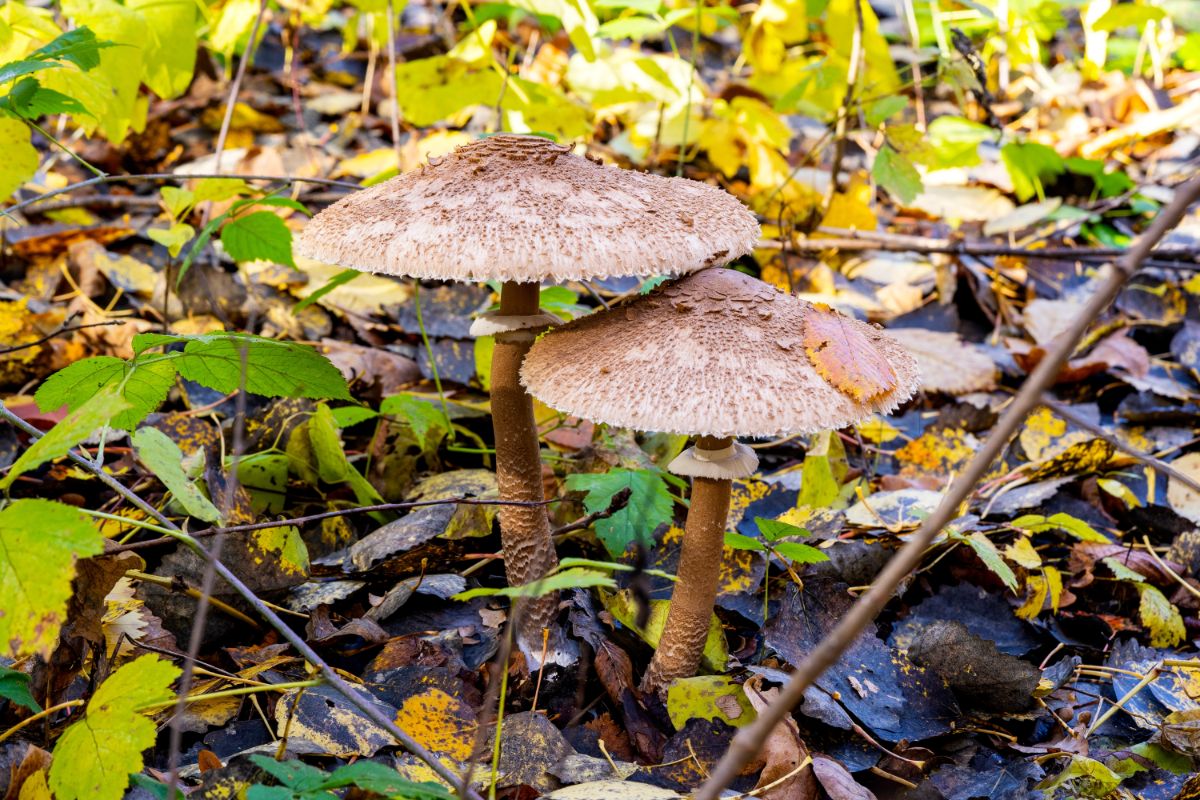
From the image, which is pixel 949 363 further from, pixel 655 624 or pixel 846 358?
pixel 846 358

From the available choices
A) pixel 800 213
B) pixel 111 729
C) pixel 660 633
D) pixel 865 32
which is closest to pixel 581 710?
pixel 660 633

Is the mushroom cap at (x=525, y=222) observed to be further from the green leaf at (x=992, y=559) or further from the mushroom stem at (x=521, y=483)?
the green leaf at (x=992, y=559)

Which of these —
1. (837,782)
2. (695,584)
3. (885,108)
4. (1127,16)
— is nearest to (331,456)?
(695,584)

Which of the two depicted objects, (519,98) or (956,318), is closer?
(519,98)

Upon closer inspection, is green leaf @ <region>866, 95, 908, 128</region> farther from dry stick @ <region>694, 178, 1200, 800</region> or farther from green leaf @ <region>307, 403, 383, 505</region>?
dry stick @ <region>694, 178, 1200, 800</region>

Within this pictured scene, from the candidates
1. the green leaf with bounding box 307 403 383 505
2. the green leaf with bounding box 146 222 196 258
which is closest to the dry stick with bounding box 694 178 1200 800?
the green leaf with bounding box 307 403 383 505

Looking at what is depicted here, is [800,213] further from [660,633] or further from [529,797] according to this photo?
[529,797]
